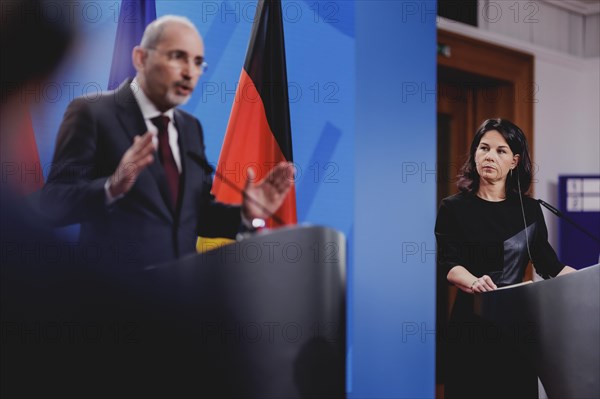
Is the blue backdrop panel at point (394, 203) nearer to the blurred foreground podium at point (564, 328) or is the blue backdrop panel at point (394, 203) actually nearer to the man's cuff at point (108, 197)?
the blurred foreground podium at point (564, 328)

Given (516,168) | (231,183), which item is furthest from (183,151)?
(516,168)

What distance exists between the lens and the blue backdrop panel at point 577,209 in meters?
4.79

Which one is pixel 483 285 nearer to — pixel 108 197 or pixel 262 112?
pixel 262 112

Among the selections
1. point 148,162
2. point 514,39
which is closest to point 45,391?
point 148,162

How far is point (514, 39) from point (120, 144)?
3400mm

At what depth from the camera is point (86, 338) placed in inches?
70.3

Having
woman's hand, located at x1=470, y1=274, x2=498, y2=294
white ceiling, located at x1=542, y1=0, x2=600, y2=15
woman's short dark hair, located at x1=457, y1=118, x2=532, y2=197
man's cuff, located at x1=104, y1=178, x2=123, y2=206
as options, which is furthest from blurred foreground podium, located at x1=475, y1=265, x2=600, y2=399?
white ceiling, located at x1=542, y1=0, x2=600, y2=15

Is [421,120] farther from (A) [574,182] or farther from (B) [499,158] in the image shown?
(A) [574,182]

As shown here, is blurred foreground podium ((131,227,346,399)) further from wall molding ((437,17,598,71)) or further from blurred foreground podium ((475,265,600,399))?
wall molding ((437,17,598,71))

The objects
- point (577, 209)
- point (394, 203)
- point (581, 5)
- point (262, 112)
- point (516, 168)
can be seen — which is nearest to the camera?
point (262, 112)

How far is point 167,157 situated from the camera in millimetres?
2057

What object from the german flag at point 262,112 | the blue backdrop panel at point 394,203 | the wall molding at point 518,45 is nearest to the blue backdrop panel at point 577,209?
the wall molding at point 518,45

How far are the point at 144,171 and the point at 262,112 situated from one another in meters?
0.68

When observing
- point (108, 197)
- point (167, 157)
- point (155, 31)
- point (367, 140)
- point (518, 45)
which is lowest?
point (108, 197)
